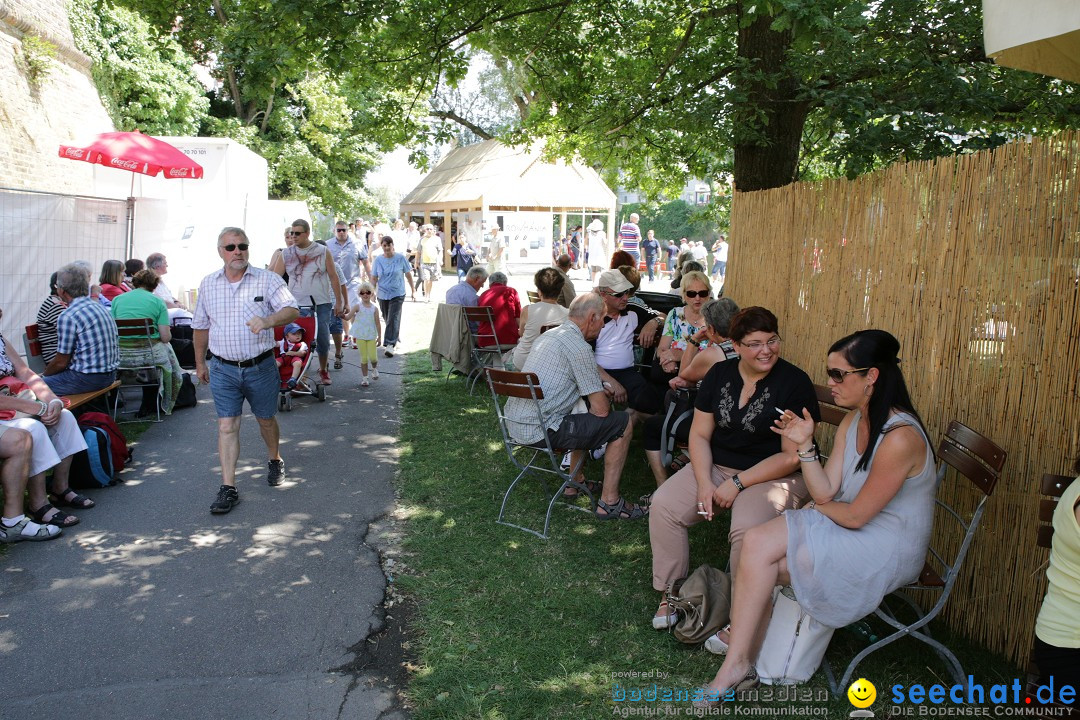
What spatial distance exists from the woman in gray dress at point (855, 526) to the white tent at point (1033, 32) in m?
1.23

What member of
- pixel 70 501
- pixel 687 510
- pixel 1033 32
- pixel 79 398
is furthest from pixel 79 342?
pixel 1033 32

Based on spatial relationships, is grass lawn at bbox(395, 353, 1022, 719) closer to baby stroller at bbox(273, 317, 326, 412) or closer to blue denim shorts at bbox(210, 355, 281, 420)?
blue denim shorts at bbox(210, 355, 281, 420)

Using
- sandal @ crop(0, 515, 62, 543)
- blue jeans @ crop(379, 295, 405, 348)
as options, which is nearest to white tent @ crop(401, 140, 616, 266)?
blue jeans @ crop(379, 295, 405, 348)

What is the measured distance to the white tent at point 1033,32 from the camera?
113 inches

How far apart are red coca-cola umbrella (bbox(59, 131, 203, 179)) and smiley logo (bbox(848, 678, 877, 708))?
37.2 feet

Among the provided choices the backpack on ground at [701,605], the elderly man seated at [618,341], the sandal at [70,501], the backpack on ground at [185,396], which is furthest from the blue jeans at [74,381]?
the backpack on ground at [701,605]

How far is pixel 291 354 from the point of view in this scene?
8.48 m

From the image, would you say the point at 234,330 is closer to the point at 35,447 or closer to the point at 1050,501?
the point at 35,447

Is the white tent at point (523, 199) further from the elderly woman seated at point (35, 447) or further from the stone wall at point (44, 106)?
the elderly woman seated at point (35, 447)

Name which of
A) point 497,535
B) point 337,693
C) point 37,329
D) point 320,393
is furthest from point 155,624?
point 320,393

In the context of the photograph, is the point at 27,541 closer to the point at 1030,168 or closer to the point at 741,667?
the point at 741,667

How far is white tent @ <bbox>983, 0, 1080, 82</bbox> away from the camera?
2.88m

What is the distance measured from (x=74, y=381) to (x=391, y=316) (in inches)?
231

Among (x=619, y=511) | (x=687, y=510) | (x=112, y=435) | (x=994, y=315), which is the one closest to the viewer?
(x=994, y=315)
